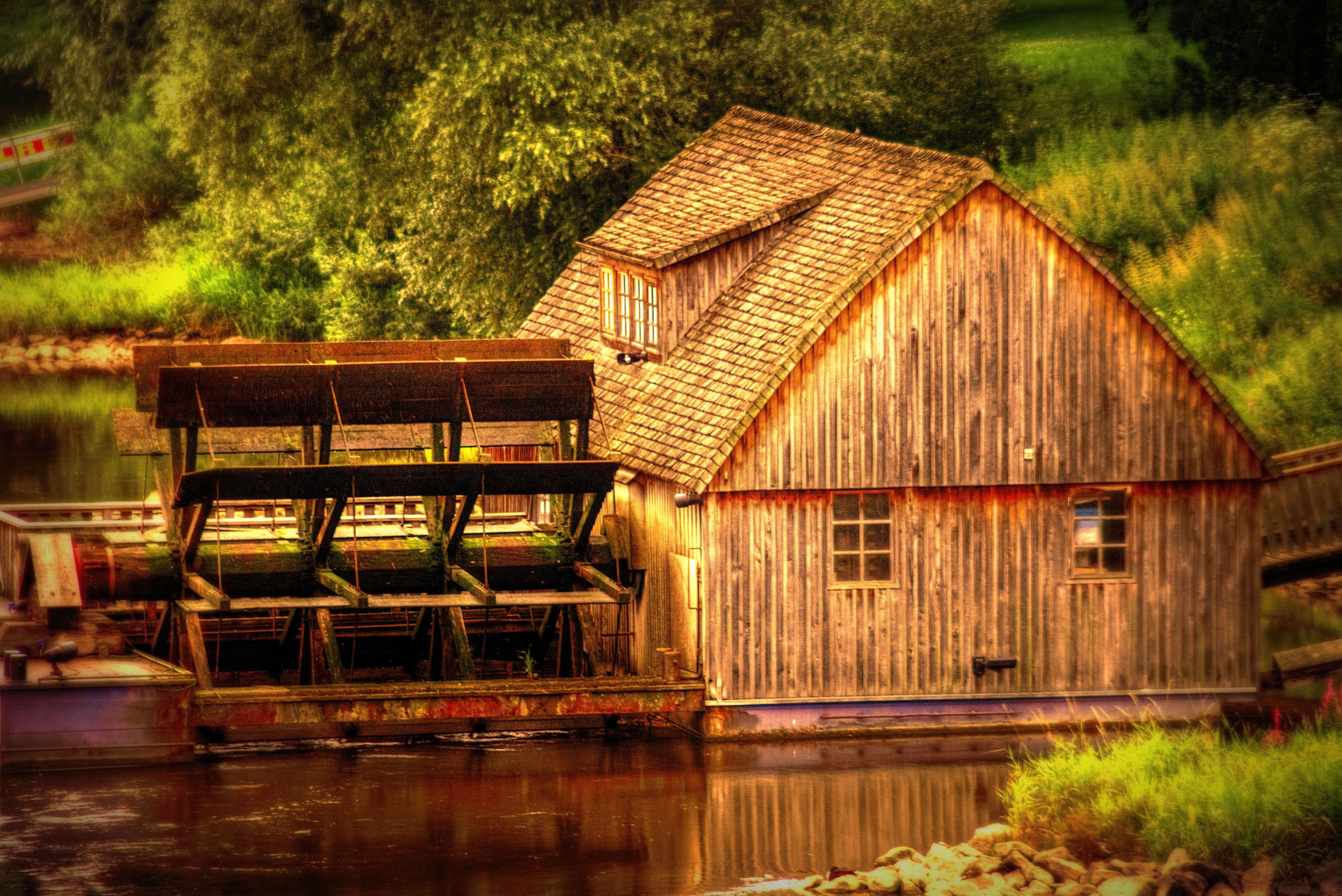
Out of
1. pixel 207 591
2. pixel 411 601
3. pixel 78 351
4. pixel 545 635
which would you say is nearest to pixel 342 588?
pixel 411 601

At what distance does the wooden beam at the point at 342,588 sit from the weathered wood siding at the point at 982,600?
11.5ft

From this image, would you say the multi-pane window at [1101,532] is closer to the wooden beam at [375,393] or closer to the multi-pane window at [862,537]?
the multi-pane window at [862,537]

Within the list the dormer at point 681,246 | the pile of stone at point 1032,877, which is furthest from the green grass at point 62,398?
the pile of stone at point 1032,877

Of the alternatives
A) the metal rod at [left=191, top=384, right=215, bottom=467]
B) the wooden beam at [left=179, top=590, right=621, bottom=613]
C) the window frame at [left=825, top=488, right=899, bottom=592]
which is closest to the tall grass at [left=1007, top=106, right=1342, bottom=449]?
the window frame at [left=825, top=488, right=899, bottom=592]

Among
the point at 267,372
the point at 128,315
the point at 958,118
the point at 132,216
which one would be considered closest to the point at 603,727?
the point at 267,372

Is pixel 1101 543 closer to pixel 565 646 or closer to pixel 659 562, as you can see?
pixel 659 562

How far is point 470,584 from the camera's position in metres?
22.2

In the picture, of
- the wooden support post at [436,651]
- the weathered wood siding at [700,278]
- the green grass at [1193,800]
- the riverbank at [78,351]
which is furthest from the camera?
the riverbank at [78,351]

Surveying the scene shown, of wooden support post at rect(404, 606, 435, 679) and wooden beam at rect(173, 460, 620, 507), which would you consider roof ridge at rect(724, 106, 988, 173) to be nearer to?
wooden beam at rect(173, 460, 620, 507)

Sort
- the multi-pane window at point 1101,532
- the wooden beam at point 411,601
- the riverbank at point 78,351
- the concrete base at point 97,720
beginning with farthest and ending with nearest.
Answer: the riverbank at point 78,351, the multi-pane window at point 1101,532, the wooden beam at point 411,601, the concrete base at point 97,720

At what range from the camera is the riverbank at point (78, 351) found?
49.8m

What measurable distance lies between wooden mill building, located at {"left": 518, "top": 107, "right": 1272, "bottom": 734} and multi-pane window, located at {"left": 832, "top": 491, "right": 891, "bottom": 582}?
24 mm

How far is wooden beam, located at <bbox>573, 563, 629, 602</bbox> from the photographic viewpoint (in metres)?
22.2

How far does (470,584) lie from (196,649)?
113 inches
